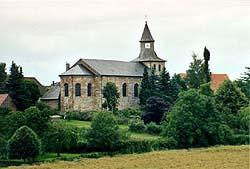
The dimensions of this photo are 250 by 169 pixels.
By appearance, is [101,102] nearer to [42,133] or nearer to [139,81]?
Answer: [139,81]

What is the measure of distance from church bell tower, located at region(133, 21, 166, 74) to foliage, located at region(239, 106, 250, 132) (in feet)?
88.8

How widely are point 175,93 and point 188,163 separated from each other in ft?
143

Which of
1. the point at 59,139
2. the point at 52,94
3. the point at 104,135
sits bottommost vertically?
the point at 59,139

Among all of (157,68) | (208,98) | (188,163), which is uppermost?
(157,68)

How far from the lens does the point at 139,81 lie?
8825 centimetres

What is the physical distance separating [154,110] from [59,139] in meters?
21.2

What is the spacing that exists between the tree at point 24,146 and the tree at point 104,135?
7296 mm

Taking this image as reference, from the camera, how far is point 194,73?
309 feet

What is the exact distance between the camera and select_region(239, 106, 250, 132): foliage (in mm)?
64688

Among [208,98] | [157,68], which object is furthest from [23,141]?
[157,68]

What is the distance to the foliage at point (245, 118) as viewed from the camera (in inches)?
2547

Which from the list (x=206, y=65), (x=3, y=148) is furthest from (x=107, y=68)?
(x=3, y=148)

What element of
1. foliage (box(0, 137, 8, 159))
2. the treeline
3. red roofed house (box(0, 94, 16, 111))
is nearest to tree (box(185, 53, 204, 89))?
the treeline

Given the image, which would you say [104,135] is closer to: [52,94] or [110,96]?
[110,96]
